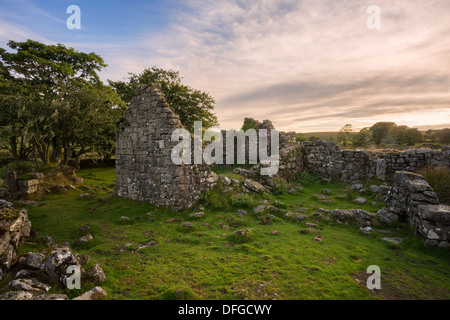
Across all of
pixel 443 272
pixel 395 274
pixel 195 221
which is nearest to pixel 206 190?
pixel 195 221

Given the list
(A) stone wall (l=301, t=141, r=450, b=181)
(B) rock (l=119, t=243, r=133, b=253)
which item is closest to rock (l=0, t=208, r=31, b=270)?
(B) rock (l=119, t=243, r=133, b=253)

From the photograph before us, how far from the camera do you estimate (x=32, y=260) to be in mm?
4926

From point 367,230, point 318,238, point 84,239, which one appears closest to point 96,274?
point 84,239

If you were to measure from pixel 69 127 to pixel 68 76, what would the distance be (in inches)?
215

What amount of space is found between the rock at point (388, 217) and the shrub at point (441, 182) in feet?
7.56

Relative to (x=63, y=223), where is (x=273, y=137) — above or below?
above

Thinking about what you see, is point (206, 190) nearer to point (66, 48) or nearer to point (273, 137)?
point (273, 137)

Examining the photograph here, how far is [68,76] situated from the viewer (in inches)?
663

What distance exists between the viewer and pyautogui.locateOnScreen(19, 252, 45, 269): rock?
4.84 metres

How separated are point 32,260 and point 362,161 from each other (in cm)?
1691

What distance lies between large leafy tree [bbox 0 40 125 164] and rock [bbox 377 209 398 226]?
1697cm

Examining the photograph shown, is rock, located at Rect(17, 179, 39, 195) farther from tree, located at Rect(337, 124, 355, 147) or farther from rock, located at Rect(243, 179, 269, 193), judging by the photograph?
tree, located at Rect(337, 124, 355, 147)

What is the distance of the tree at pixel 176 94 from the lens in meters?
24.9

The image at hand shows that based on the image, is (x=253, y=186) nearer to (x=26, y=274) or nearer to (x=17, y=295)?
(x=26, y=274)
